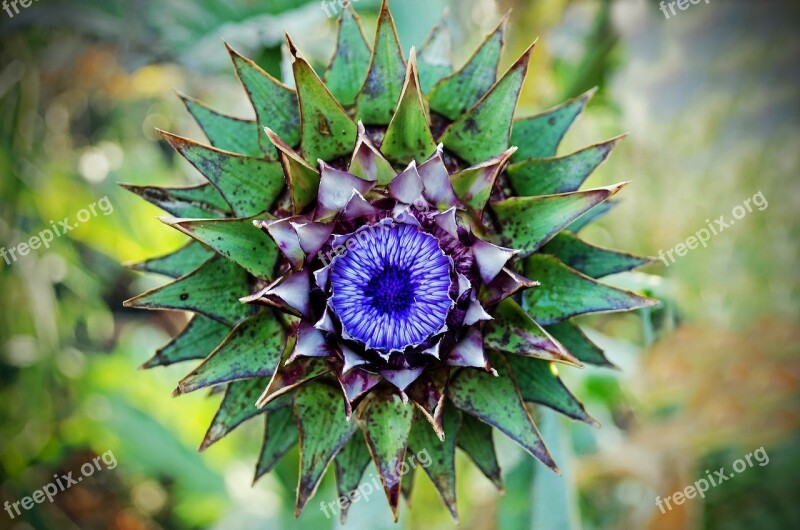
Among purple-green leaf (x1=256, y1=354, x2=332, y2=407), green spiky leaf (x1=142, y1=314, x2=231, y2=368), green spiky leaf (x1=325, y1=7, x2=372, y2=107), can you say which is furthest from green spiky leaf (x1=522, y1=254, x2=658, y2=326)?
green spiky leaf (x1=142, y1=314, x2=231, y2=368)

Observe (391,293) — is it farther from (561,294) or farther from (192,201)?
(192,201)

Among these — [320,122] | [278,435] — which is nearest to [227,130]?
[320,122]

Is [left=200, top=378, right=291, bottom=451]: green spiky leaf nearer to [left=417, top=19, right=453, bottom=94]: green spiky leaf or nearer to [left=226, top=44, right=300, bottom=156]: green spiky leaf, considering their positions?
[left=226, top=44, right=300, bottom=156]: green spiky leaf

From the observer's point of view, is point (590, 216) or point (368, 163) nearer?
point (368, 163)

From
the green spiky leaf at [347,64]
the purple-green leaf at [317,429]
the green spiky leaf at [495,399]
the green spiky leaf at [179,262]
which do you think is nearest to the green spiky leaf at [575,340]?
the green spiky leaf at [495,399]

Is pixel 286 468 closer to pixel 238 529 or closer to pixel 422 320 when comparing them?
pixel 238 529

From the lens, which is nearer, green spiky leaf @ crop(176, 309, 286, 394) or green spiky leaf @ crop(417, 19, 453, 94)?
green spiky leaf @ crop(176, 309, 286, 394)
